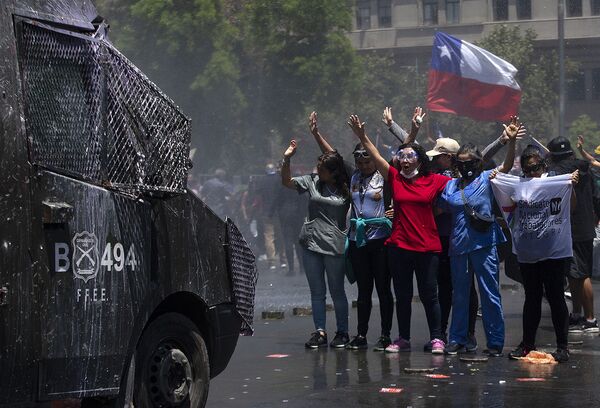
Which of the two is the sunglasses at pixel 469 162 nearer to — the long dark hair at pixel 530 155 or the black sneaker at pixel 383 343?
the long dark hair at pixel 530 155

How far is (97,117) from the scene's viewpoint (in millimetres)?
6625

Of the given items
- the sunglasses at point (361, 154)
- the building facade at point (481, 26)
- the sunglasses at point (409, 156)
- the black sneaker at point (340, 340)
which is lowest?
the black sneaker at point (340, 340)

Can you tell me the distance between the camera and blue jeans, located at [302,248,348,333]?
11359mm

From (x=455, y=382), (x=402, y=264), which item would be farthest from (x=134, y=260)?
(x=402, y=264)

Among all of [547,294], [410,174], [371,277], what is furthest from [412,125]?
[547,294]

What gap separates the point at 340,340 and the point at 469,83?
866 cm

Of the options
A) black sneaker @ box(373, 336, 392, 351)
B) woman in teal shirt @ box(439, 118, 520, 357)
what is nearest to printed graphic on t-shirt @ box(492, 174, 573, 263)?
woman in teal shirt @ box(439, 118, 520, 357)

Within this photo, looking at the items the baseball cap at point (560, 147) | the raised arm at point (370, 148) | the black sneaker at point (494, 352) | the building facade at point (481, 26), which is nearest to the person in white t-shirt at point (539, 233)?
the black sneaker at point (494, 352)

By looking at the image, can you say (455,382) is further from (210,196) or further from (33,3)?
(210,196)

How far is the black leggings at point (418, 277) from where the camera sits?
420 inches

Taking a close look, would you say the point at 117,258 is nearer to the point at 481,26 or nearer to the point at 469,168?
the point at 469,168

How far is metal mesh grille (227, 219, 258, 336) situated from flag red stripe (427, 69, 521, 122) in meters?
11.3

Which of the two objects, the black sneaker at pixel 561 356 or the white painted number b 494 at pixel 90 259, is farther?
the black sneaker at pixel 561 356

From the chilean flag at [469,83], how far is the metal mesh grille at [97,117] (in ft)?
40.8
